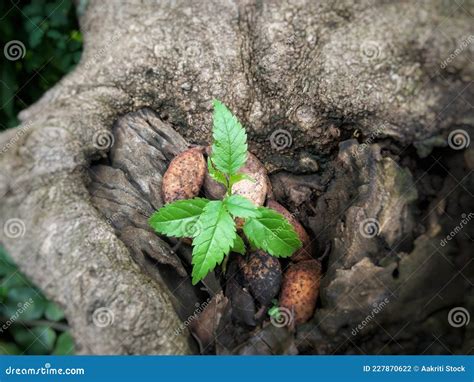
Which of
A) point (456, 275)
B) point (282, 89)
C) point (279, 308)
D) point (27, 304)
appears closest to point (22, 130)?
point (27, 304)

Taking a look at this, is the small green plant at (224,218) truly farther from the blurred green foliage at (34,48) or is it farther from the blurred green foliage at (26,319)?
the blurred green foliage at (34,48)

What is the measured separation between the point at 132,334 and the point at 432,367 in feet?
5.46

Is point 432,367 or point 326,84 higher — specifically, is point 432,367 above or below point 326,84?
below

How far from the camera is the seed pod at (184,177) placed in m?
2.96

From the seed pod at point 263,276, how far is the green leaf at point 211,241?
1.29ft

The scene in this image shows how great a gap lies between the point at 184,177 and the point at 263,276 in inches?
31.0

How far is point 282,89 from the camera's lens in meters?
3.21

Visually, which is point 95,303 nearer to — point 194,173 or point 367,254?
point 194,173

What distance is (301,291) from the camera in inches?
110

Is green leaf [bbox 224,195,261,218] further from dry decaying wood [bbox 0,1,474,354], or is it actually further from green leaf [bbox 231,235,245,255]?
dry decaying wood [bbox 0,1,474,354]
